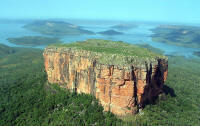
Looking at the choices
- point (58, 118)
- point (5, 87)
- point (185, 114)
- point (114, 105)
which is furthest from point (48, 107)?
point (185, 114)

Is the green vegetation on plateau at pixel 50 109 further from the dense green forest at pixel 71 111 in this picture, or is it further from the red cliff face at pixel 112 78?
the red cliff face at pixel 112 78

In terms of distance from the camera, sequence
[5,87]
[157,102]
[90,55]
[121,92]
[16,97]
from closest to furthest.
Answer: [121,92]
[90,55]
[157,102]
[16,97]
[5,87]

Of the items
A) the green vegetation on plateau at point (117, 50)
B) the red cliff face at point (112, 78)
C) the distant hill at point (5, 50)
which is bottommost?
the distant hill at point (5, 50)

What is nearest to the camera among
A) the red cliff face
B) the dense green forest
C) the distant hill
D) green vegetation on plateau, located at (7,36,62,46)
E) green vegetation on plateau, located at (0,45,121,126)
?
the red cliff face

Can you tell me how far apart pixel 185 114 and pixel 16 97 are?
3967 centimetres

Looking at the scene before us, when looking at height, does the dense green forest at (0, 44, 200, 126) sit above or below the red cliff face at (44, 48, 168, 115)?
below

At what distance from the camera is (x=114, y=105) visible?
1297 inches

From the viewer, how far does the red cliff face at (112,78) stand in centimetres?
3042

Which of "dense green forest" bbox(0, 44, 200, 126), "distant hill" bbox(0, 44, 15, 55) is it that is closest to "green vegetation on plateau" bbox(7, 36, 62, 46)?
"distant hill" bbox(0, 44, 15, 55)

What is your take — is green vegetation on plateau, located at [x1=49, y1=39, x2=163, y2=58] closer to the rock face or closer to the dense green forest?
the rock face

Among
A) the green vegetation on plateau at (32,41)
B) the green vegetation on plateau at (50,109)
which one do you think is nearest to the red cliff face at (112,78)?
the green vegetation on plateau at (50,109)

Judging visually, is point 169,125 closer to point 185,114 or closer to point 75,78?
point 185,114

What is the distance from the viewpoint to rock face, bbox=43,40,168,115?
99.9 ft

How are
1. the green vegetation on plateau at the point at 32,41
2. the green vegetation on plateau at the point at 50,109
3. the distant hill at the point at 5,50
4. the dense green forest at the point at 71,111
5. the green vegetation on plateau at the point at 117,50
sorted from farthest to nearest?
the green vegetation on plateau at the point at 32,41
the distant hill at the point at 5,50
the green vegetation on plateau at the point at 117,50
the green vegetation on plateau at the point at 50,109
the dense green forest at the point at 71,111
